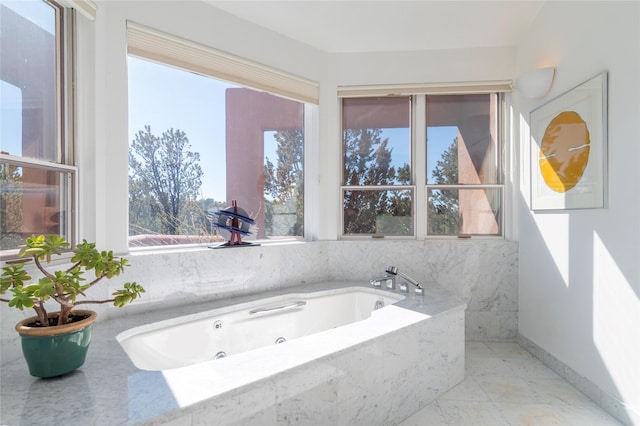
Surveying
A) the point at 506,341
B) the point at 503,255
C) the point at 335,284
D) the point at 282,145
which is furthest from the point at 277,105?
the point at 506,341

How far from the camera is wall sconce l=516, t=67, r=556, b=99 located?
2.24 metres

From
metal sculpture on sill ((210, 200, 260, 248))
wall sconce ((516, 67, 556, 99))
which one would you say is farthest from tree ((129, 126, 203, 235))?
wall sconce ((516, 67, 556, 99))

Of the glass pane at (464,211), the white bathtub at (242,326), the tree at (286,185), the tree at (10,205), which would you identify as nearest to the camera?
the tree at (10,205)

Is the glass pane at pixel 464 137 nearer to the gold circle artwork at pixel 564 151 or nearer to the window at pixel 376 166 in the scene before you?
the window at pixel 376 166

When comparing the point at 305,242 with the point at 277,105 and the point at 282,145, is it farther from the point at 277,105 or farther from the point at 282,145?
the point at 277,105

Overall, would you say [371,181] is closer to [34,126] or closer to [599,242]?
[599,242]

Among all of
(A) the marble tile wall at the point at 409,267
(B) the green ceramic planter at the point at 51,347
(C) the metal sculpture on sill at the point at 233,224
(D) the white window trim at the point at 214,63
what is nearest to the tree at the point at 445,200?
(A) the marble tile wall at the point at 409,267

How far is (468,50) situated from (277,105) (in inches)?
66.0

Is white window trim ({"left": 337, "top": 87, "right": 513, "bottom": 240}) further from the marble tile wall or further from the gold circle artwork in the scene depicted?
the gold circle artwork

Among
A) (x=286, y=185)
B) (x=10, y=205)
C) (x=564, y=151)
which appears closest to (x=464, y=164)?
(x=564, y=151)

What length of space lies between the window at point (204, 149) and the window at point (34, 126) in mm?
390

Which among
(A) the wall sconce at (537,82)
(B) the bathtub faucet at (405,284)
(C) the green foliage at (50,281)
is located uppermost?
(A) the wall sconce at (537,82)

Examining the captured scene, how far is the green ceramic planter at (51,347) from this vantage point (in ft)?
3.63

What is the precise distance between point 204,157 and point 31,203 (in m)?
1.09
